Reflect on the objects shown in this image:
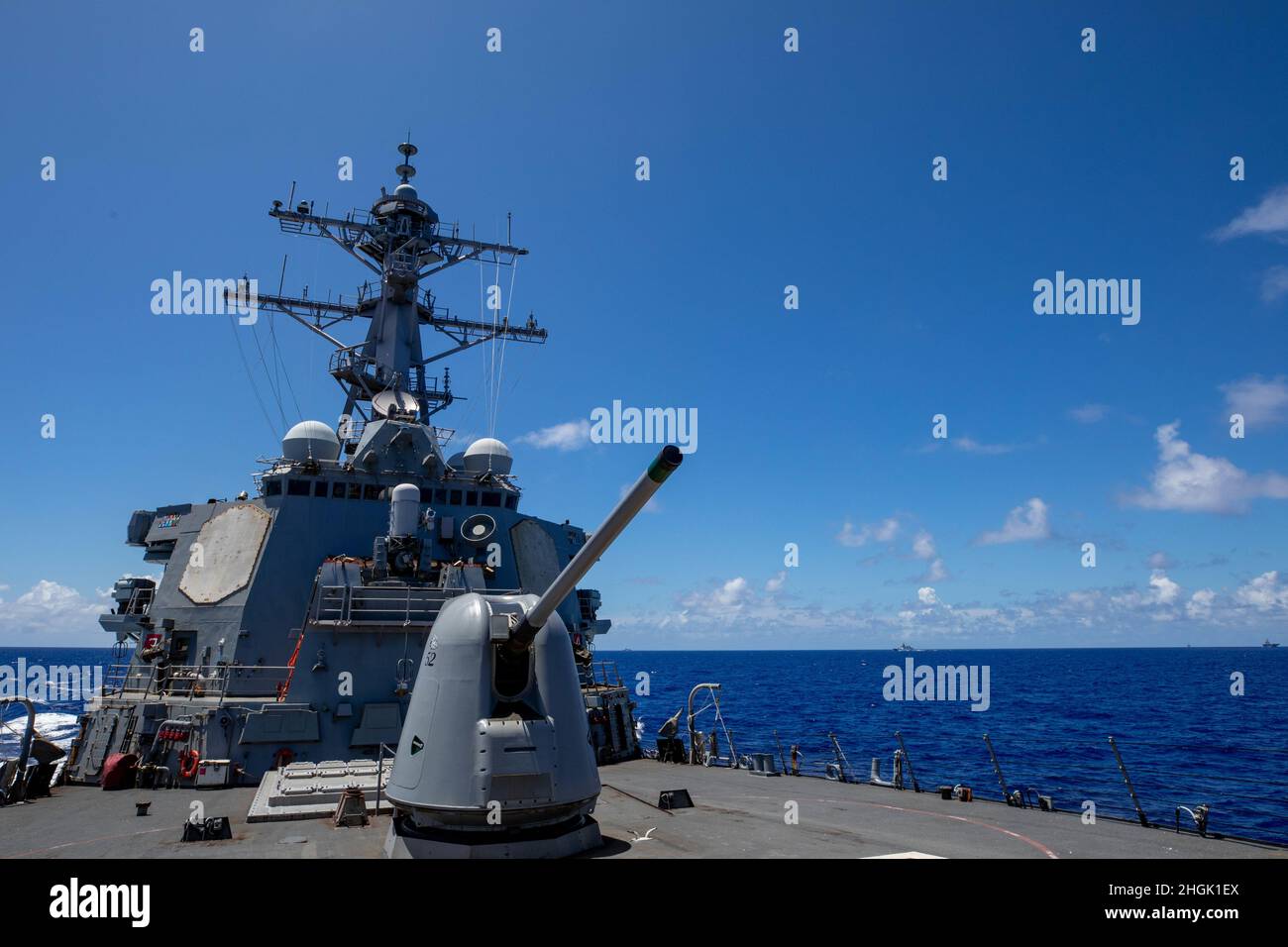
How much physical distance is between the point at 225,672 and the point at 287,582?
2.53 metres

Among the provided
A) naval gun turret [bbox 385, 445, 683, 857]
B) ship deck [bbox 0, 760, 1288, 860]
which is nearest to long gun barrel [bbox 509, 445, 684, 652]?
naval gun turret [bbox 385, 445, 683, 857]

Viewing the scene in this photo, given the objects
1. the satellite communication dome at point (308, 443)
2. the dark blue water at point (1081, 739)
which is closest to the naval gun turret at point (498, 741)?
the satellite communication dome at point (308, 443)

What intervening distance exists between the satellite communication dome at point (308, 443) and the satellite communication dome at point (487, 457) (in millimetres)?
3341

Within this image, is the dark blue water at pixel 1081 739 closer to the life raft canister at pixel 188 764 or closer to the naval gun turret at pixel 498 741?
the life raft canister at pixel 188 764

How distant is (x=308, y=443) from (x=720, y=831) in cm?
1366

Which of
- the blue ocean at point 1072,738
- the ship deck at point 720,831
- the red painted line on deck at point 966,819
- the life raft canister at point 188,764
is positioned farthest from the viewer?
the blue ocean at point 1072,738

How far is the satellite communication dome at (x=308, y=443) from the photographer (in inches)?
699

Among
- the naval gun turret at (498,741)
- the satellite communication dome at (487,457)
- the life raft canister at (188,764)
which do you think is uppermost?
the satellite communication dome at (487,457)

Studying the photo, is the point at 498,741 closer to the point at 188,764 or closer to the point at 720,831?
the point at 720,831

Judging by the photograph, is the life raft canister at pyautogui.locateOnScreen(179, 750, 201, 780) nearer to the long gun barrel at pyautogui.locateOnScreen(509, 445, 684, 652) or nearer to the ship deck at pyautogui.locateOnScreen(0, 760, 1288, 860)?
the ship deck at pyautogui.locateOnScreen(0, 760, 1288, 860)

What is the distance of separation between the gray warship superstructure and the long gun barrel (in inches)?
294
